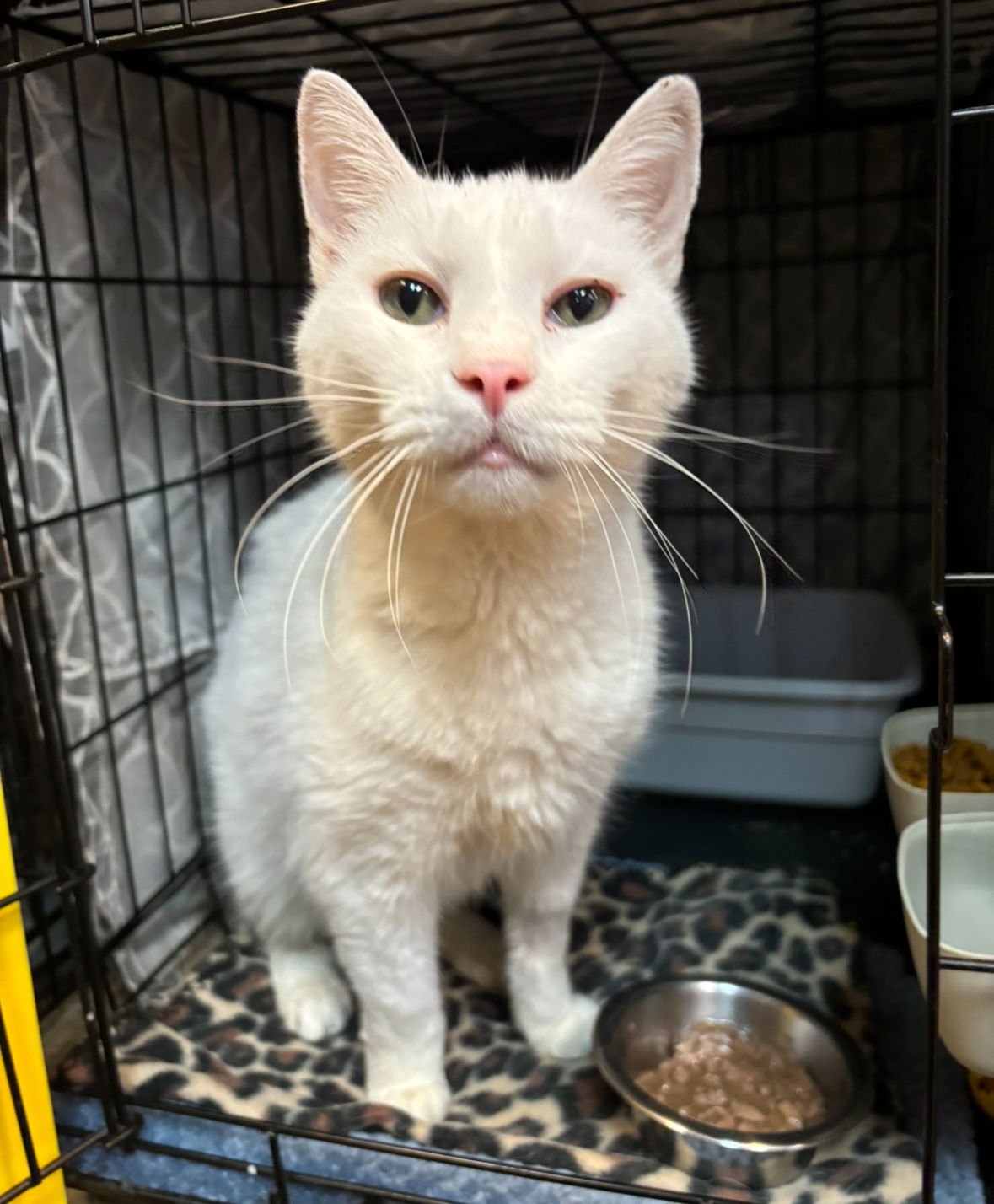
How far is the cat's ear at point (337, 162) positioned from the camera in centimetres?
84

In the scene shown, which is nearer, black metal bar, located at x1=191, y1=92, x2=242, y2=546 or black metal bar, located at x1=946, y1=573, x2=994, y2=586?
black metal bar, located at x1=946, y1=573, x2=994, y2=586

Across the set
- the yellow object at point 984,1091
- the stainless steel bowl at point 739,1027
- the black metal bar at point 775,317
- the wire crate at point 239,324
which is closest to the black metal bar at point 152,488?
the wire crate at point 239,324

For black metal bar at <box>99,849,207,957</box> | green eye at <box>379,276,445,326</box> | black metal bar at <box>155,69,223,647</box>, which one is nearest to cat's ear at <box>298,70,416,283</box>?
green eye at <box>379,276,445,326</box>

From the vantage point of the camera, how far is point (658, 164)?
2.94 feet

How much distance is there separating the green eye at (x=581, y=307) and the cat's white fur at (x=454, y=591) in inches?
0.5

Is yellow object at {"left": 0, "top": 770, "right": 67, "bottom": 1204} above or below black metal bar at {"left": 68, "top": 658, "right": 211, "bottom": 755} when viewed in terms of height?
below

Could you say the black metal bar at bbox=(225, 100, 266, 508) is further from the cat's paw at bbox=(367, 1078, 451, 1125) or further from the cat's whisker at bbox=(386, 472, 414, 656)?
the cat's paw at bbox=(367, 1078, 451, 1125)

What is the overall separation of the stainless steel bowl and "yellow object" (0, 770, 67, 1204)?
0.56 metres

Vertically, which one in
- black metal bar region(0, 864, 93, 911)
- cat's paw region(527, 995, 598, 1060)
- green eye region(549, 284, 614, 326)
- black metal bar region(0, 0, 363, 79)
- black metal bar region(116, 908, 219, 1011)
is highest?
black metal bar region(0, 0, 363, 79)

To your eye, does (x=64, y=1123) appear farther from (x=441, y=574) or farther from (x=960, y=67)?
(x=960, y=67)

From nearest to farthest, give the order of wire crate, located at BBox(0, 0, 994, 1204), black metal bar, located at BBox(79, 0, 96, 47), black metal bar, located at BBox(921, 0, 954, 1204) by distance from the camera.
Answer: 1. black metal bar, located at BBox(921, 0, 954, 1204)
2. black metal bar, located at BBox(79, 0, 96, 47)
3. wire crate, located at BBox(0, 0, 994, 1204)

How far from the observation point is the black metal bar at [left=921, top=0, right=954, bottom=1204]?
26.7 inches

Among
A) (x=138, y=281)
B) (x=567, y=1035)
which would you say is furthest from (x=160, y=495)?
(x=567, y=1035)

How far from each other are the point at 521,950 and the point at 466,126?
1208 millimetres
